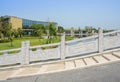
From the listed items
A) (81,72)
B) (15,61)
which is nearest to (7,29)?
(15,61)

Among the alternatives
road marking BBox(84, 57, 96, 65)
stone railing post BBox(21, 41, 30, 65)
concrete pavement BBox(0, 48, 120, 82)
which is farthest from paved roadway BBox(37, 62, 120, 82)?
stone railing post BBox(21, 41, 30, 65)

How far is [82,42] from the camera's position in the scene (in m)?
11.9

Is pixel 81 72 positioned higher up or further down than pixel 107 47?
further down

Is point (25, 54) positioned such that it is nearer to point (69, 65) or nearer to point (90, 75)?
point (69, 65)

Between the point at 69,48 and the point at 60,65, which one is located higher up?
the point at 69,48

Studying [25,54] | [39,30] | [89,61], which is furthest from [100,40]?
[39,30]

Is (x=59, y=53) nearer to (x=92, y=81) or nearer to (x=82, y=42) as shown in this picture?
(x=82, y=42)

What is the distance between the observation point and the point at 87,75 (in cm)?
820

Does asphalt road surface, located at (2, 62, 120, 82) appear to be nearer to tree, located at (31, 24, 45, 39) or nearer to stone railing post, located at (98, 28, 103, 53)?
stone railing post, located at (98, 28, 103, 53)

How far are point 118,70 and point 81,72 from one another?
4.90 feet

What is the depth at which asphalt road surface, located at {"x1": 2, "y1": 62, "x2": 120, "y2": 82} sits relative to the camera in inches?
297

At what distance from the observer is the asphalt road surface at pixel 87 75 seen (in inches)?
297

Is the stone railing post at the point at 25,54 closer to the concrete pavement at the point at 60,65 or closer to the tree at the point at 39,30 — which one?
the concrete pavement at the point at 60,65

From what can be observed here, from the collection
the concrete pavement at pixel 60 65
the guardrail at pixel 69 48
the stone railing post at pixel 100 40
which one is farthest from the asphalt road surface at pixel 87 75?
the guardrail at pixel 69 48
